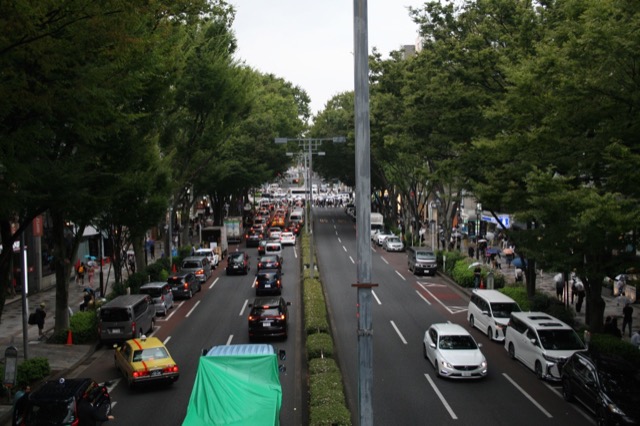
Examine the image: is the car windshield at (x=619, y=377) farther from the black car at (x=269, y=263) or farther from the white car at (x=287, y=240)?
the white car at (x=287, y=240)

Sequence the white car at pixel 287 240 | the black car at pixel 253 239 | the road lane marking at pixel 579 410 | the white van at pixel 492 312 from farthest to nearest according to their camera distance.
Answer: the black car at pixel 253 239 → the white car at pixel 287 240 → the white van at pixel 492 312 → the road lane marking at pixel 579 410

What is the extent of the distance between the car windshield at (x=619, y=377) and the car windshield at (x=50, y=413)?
43.1 ft

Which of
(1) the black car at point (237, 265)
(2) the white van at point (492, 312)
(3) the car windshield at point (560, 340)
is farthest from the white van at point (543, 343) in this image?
(1) the black car at point (237, 265)

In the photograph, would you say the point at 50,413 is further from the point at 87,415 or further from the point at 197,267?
the point at 197,267

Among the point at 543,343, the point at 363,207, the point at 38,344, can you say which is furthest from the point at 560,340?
the point at 38,344

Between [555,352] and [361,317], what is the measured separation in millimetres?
13335

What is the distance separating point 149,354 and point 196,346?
5.52 metres

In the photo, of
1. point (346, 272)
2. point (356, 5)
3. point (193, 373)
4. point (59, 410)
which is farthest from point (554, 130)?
point (346, 272)

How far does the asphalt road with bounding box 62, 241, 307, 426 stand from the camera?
Answer: 1792 cm

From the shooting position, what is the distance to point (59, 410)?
1530 cm

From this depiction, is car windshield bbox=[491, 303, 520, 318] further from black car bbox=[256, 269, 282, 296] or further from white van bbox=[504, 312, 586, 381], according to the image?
black car bbox=[256, 269, 282, 296]

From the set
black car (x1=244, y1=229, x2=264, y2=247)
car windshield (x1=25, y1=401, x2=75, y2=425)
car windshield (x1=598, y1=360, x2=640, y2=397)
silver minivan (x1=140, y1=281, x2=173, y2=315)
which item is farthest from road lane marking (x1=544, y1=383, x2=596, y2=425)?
black car (x1=244, y1=229, x2=264, y2=247)

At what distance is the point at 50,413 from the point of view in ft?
50.0

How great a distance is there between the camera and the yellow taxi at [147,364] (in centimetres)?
1948
